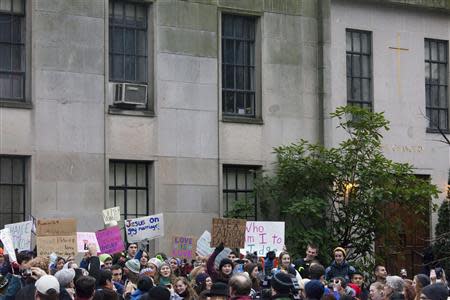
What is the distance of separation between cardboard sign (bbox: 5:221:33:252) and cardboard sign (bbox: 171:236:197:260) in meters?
3.78

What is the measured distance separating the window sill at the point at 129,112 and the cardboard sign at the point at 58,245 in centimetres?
672

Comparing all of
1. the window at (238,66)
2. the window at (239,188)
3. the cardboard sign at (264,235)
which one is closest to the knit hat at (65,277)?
the cardboard sign at (264,235)

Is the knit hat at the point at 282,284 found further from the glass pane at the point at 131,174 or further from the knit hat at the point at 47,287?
the glass pane at the point at 131,174

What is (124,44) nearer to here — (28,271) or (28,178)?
(28,178)

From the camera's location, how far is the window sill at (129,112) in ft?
97.8

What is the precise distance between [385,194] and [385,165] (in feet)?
2.32

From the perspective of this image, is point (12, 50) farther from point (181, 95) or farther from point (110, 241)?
point (110, 241)

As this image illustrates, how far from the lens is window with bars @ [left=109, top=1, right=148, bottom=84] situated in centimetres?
3031

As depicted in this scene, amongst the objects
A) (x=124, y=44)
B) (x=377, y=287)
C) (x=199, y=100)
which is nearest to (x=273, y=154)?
(x=199, y=100)

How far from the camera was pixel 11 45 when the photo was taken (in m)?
28.6

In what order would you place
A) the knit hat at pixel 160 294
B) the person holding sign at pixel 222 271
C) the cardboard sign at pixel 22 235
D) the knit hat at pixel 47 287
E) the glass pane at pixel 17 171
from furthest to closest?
the glass pane at pixel 17 171 < the cardboard sign at pixel 22 235 < the person holding sign at pixel 222 271 < the knit hat at pixel 160 294 < the knit hat at pixel 47 287

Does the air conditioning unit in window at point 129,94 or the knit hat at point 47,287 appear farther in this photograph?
the air conditioning unit in window at point 129,94

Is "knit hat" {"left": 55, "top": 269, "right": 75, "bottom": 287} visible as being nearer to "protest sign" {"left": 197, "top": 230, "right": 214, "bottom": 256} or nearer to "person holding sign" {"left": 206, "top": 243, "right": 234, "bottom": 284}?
"person holding sign" {"left": 206, "top": 243, "right": 234, "bottom": 284}

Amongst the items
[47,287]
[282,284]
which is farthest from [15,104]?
[47,287]
